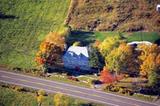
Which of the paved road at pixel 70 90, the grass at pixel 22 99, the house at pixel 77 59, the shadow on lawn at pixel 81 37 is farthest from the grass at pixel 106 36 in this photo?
the grass at pixel 22 99

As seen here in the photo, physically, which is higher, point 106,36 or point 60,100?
point 106,36

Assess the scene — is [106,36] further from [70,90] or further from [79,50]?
[70,90]

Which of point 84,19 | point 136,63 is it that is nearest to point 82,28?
point 84,19

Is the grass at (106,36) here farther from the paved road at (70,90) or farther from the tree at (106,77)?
the paved road at (70,90)

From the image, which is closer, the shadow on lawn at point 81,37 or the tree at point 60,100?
the tree at point 60,100

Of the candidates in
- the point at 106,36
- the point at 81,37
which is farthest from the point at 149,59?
the point at 81,37
